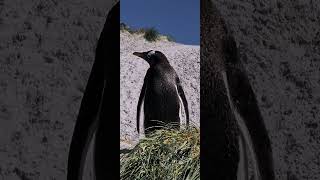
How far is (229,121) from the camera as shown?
1093 millimetres

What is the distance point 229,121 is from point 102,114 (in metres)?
0.24

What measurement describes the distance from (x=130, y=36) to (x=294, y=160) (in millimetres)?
12610

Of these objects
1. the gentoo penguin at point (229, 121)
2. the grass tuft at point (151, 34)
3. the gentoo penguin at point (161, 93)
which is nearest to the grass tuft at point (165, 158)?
the gentoo penguin at point (229, 121)

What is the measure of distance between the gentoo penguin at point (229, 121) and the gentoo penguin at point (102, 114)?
0.55 ft

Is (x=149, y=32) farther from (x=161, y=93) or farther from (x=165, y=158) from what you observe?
(x=165, y=158)

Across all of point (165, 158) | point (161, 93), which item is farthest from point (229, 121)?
point (161, 93)

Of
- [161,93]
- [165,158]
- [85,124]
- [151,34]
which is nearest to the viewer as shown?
[85,124]

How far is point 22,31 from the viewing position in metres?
1.10

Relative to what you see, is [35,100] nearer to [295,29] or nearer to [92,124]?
[92,124]

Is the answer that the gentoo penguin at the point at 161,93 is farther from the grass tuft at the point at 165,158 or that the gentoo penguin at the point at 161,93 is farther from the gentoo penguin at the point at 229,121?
the gentoo penguin at the point at 229,121

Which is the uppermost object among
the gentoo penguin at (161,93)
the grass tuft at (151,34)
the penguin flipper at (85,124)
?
the grass tuft at (151,34)

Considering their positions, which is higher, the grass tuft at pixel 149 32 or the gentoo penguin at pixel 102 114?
the grass tuft at pixel 149 32

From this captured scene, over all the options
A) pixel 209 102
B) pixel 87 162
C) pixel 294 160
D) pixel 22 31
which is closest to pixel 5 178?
pixel 87 162

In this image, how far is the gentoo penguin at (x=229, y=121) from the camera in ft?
3.55
